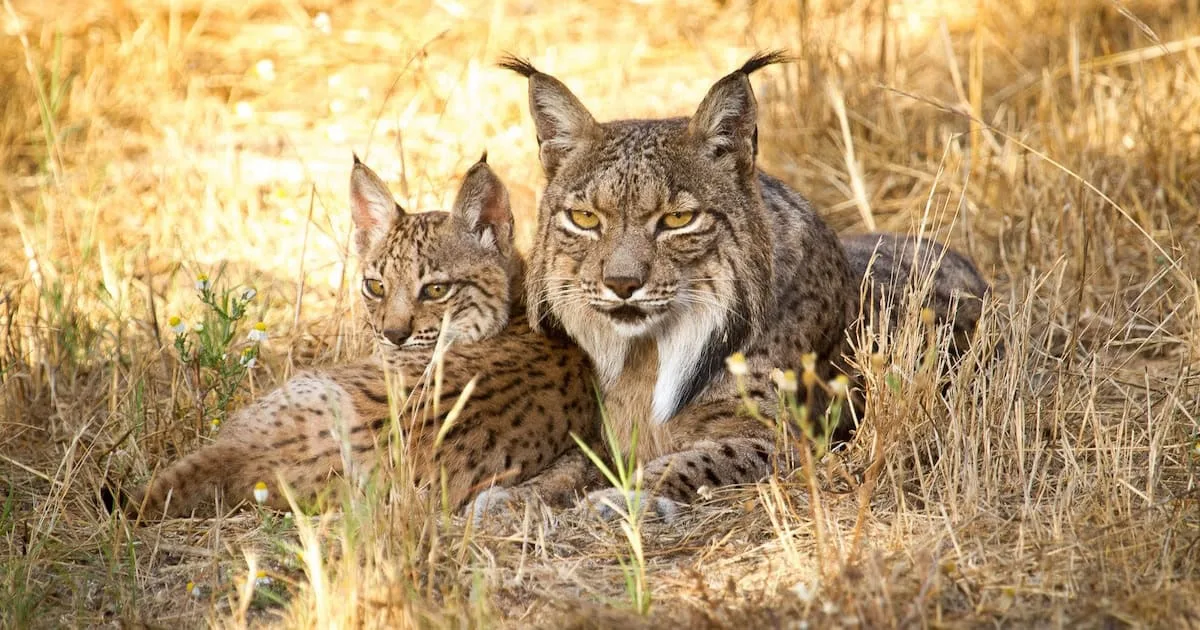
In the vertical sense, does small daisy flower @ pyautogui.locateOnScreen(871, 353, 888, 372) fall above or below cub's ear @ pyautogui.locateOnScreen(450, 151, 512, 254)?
Result: below

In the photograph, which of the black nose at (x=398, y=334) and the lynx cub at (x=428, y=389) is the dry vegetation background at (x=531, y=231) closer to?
the lynx cub at (x=428, y=389)

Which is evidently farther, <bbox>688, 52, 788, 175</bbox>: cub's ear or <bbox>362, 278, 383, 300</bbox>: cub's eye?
<bbox>362, 278, 383, 300</bbox>: cub's eye

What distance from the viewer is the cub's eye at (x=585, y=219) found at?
4957mm

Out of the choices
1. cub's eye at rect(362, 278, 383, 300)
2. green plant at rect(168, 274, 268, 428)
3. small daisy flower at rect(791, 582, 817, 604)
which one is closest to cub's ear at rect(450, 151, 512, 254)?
cub's eye at rect(362, 278, 383, 300)

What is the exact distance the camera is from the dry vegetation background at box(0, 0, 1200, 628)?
12.4 ft

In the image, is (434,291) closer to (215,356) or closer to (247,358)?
(247,358)

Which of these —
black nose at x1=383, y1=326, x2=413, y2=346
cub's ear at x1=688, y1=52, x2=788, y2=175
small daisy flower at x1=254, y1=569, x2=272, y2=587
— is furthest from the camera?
black nose at x1=383, y1=326, x2=413, y2=346

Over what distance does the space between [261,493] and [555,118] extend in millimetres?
1771

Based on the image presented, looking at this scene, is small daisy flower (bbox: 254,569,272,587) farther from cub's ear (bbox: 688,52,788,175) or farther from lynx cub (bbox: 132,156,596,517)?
cub's ear (bbox: 688,52,788,175)

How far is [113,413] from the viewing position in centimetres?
520

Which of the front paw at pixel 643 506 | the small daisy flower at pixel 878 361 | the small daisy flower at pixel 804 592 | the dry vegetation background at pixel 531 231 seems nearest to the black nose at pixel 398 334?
the dry vegetation background at pixel 531 231

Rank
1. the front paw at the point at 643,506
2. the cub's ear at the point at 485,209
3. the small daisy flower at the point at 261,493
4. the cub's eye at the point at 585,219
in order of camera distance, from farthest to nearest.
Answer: the cub's ear at the point at 485,209 < the cub's eye at the point at 585,219 < the front paw at the point at 643,506 < the small daisy flower at the point at 261,493

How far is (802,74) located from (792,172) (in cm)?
62

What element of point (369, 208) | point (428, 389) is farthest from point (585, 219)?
point (369, 208)
